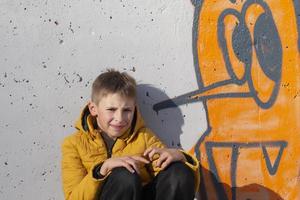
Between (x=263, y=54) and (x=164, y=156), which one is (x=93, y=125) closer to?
(x=164, y=156)

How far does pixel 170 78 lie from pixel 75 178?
2.33 feet

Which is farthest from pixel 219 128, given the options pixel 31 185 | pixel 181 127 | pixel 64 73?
pixel 31 185

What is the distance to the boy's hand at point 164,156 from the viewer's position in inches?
90.0

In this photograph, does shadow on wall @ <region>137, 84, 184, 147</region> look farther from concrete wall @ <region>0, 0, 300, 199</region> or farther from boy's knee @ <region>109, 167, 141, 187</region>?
boy's knee @ <region>109, 167, 141, 187</region>

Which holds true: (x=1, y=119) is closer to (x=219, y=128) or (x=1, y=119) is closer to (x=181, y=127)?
(x=181, y=127)

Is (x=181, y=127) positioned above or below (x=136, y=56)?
below

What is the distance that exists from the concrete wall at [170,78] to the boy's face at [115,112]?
0.23 meters

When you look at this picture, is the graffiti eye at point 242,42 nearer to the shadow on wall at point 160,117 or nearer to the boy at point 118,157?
the shadow on wall at point 160,117

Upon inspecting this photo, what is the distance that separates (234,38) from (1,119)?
125cm

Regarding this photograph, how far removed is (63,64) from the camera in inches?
106

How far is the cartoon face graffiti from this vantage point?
269 centimetres

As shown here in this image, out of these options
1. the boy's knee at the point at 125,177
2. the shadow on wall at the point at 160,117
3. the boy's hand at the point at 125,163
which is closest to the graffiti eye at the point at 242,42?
the shadow on wall at the point at 160,117

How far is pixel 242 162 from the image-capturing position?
2773 millimetres

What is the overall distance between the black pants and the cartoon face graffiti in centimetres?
55
